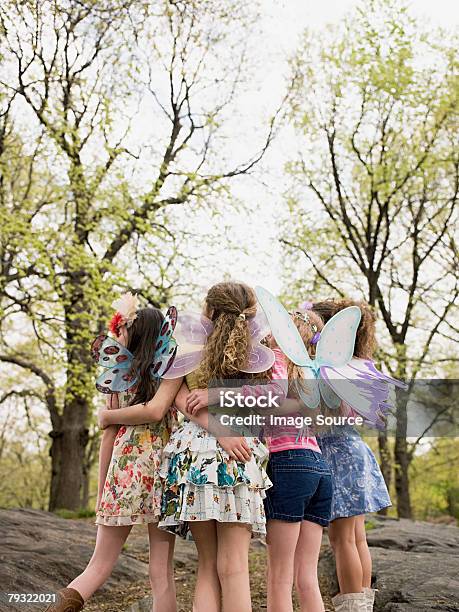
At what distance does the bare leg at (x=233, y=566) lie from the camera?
9.02ft

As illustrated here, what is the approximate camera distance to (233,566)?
9.10 ft

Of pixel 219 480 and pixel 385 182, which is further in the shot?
pixel 385 182

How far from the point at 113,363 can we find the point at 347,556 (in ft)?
5.39

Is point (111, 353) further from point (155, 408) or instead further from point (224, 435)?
point (224, 435)

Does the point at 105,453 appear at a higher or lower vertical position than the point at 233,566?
higher

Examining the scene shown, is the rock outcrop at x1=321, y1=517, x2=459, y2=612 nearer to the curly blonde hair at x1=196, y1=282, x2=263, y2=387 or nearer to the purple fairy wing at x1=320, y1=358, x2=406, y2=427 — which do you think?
the purple fairy wing at x1=320, y1=358, x2=406, y2=427

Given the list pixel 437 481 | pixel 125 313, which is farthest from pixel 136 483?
pixel 437 481

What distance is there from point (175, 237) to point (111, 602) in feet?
28.7

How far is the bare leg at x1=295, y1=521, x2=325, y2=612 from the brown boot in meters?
1.06

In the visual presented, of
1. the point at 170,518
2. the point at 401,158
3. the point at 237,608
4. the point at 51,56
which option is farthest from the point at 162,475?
the point at 401,158

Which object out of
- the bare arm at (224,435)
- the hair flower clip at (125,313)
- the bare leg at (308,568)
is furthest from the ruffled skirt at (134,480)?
the bare leg at (308,568)

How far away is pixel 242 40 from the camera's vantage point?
13555 millimetres

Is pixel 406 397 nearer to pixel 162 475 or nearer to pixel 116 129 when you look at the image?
pixel 162 475

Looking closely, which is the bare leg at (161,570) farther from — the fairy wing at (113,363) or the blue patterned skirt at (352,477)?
the blue patterned skirt at (352,477)
